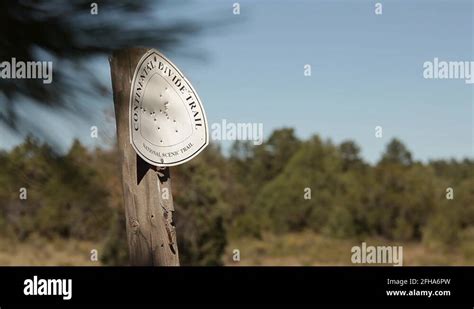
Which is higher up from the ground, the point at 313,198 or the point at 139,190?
the point at 313,198

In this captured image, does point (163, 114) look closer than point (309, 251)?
Yes

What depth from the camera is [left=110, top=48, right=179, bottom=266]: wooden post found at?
1.58m

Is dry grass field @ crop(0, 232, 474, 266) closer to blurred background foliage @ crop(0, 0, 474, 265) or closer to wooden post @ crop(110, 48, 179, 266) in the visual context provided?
blurred background foliage @ crop(0, 0, 474, 265)

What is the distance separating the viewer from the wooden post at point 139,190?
1580 mm

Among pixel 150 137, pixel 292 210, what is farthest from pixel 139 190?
pixel 292 210

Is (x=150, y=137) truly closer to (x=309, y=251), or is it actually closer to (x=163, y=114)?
(x=163, y=114)

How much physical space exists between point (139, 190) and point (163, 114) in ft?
0.58

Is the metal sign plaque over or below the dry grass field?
over

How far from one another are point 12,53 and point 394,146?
18.1ft

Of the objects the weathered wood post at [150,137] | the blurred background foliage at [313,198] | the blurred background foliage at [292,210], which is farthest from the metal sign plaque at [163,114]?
the blurred background foliage at [313,198]

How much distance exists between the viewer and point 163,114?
1580 mm

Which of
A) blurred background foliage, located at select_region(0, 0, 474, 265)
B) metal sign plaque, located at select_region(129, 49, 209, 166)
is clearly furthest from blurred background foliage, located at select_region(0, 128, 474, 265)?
metal sign plaque, located at select_region(129, 49, 209, 166)

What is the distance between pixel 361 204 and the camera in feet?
25.5
